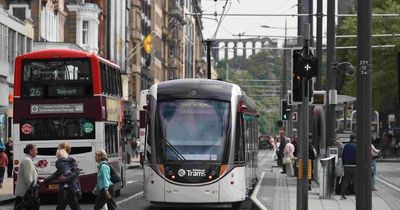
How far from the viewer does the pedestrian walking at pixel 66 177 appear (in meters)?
21.0

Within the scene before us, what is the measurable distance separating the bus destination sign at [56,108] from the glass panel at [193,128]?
4.80 metres

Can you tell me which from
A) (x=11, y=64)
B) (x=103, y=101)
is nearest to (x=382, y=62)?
(x=11, y=64)

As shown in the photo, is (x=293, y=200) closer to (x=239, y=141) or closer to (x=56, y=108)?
(x=239, y=141)

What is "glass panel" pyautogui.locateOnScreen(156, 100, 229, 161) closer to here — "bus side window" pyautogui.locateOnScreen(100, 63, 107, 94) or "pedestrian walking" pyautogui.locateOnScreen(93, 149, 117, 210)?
"bus side window" pyautogui.locateOnScreen(100, 63, 107, 94)

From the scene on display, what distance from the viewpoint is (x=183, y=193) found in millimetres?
25469

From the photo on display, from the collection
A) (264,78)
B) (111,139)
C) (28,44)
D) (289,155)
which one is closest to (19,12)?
(28,44)

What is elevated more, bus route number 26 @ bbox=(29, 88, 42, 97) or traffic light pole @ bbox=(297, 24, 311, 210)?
bus route number 26 @ bbox=(29, 88, 42, 97)

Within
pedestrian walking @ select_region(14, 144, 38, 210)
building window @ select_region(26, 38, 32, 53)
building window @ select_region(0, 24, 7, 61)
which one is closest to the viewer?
pedestrian walking @ select_region(14, 144, 38, 210)

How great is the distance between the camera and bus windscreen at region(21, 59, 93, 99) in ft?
101

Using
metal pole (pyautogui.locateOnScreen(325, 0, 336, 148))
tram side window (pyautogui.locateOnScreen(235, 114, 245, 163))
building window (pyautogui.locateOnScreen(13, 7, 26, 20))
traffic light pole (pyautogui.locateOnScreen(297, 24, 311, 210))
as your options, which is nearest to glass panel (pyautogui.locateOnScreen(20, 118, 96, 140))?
tram side window (pyautogui.locateOnScreen(235, 114, 245, 163))

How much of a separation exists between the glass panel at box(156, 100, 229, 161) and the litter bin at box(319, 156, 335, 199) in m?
4.29

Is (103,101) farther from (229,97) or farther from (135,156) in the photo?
(135,156)

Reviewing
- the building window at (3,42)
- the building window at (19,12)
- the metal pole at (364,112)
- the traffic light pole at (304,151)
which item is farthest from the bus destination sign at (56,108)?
the building window at (19,12)

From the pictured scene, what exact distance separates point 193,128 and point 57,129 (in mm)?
5890
